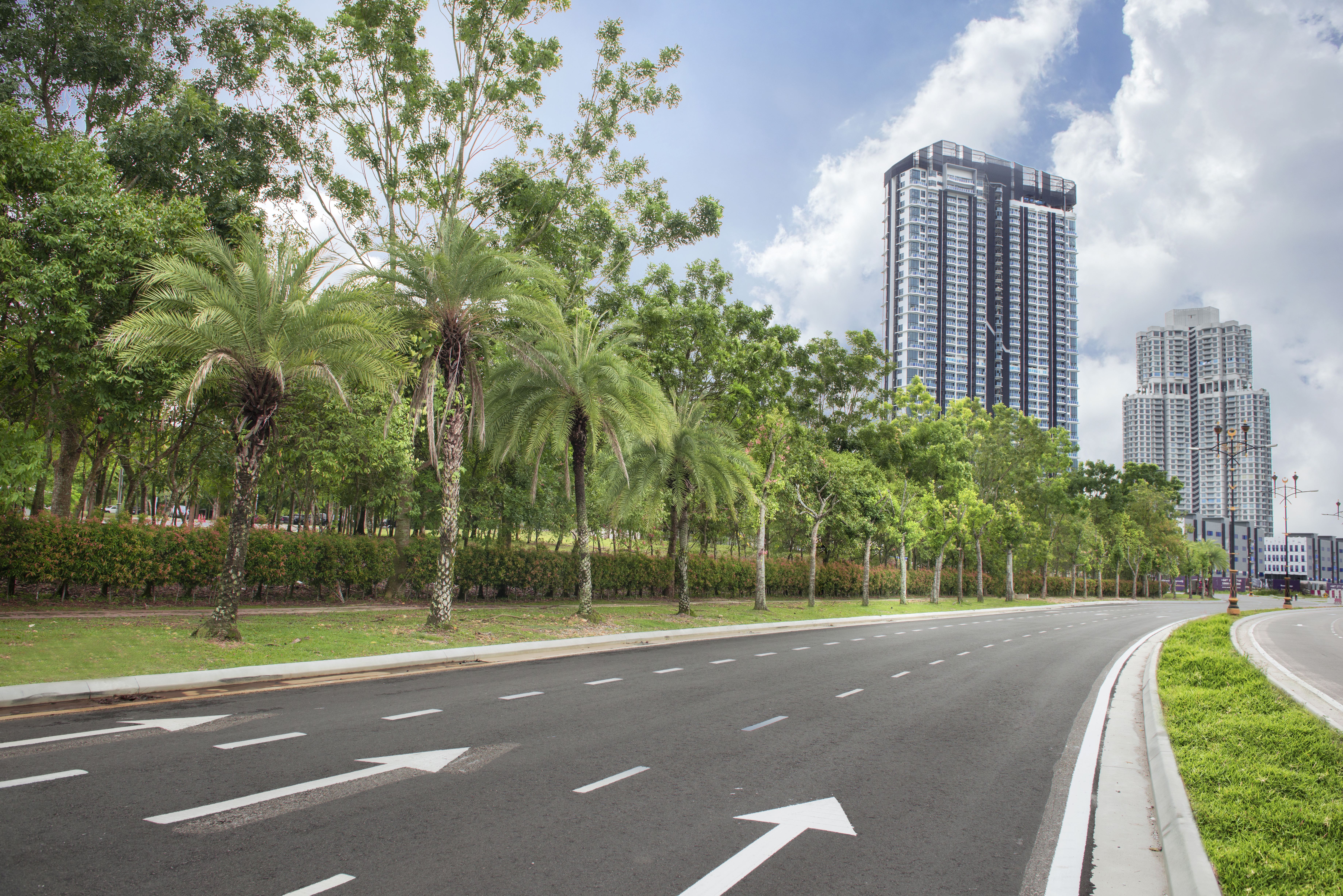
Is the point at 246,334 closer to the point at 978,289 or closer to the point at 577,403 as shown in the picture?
the point at 577,403

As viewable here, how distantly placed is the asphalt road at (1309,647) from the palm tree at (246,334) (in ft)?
59.1

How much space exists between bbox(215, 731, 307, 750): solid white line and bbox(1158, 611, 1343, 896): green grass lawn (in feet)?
25.4

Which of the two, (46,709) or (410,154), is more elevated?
(410,154)

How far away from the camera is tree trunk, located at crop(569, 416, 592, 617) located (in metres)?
21.1

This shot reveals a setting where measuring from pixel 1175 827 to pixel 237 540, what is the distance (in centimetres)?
1439

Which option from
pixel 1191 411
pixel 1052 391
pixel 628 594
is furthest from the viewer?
pixel 1052 391

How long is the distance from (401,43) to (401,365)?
563 inches

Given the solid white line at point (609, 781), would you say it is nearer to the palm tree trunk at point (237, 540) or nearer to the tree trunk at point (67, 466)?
the palm tree trunk at point (237, 540)

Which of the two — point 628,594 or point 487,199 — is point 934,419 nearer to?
point 628,594

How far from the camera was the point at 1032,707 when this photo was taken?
1082 centimetres

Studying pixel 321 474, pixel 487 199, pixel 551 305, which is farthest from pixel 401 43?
pixel 321 474

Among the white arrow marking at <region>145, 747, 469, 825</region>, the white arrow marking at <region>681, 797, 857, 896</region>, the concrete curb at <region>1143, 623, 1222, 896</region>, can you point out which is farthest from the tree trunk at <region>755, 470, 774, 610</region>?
the white arrow marking at <region>681, 797, 857, 896</region>

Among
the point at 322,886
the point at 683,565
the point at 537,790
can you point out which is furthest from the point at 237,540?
the point at 683,565

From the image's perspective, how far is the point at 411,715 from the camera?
8766 mm
